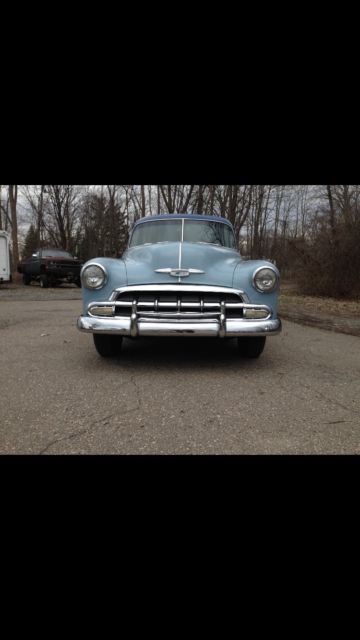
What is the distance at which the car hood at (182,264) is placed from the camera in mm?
3672

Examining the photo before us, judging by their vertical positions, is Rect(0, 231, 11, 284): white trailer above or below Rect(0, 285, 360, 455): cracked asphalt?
above

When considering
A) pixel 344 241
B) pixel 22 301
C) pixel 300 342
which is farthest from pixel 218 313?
pixel 344 241

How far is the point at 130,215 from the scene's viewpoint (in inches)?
1121

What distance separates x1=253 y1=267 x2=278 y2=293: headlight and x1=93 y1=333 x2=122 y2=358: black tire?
1611mm

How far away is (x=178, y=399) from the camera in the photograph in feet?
9.02

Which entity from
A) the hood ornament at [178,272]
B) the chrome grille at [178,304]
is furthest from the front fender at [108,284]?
the hood ornament at [178,272]

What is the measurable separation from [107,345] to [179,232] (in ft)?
6.03

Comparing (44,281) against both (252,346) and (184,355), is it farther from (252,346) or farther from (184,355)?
(252,346)

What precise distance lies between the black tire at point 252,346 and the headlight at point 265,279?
1.75ft

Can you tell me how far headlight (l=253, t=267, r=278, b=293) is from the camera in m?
3.64

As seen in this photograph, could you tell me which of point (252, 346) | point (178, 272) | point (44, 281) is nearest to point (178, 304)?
point (178, 272)

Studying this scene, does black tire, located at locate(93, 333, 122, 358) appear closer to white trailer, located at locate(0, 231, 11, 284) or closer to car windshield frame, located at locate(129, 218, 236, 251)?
car windshield frame, located at locate(129, 218, 236, 251)

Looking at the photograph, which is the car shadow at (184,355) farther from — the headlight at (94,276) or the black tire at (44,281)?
the black tire at (44,281)

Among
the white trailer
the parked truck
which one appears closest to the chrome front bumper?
the parked truck
